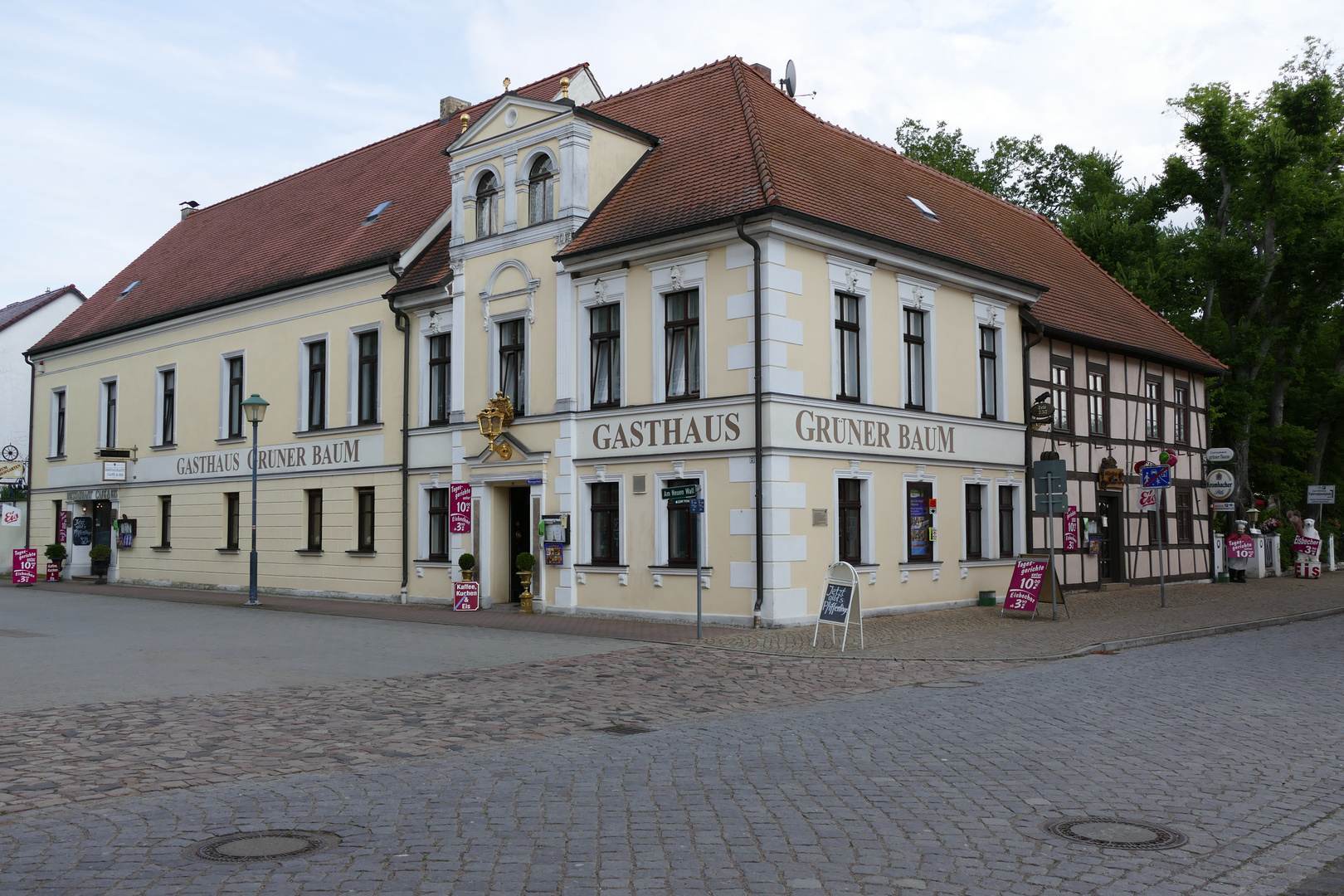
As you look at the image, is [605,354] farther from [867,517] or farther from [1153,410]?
[1153,410]

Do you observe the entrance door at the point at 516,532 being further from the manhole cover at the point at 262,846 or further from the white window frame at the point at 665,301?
the manhole cover at the point at 262,846

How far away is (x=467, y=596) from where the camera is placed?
74.9ft

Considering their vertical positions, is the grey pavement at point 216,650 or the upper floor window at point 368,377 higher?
the upper floor window at point 368,377

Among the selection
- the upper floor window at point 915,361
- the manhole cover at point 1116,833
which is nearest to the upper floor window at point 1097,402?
the upper floor window at point 915,361

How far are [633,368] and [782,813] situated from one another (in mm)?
15032

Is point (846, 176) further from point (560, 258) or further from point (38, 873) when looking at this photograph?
point (38, 873)

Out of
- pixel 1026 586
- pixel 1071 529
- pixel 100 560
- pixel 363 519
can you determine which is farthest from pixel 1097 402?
pixel 100 560

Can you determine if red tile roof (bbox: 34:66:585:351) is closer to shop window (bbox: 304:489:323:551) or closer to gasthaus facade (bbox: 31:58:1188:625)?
gasthaus facade (bbox: 31:58:1188:625)

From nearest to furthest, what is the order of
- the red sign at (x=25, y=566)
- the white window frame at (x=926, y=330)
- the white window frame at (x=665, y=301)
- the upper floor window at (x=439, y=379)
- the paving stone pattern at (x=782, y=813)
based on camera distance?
the paving stone pattern at (x=782, y=813), the white window frame at (x=665, y=301), the white window frame at (x=926, y=330), the upper floor window at (x=439, y=379), the red sign at (x=25, y=566)

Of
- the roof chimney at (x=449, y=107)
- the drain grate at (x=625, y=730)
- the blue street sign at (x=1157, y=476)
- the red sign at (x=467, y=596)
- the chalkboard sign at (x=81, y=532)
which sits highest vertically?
the roof chimney at (x=449, y=107)

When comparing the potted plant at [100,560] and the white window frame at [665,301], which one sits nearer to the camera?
the white window frame at [665,301]

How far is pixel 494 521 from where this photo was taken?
23.6m

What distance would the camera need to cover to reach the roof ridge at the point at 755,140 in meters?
19.5

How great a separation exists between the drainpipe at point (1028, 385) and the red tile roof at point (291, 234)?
12.0 metres
